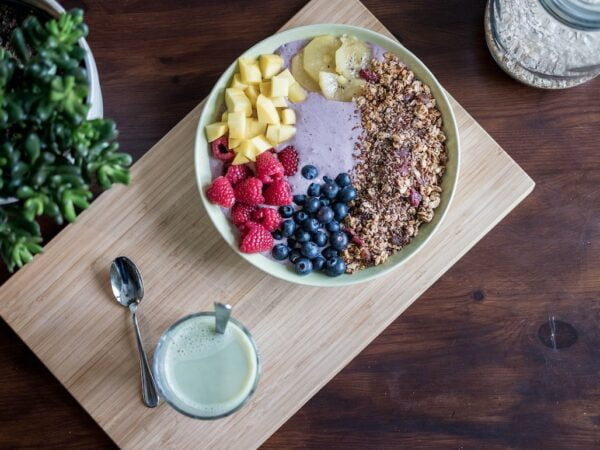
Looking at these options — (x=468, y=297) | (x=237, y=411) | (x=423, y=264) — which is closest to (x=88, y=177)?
(x=237, y=411)

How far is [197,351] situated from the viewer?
4.50 ft

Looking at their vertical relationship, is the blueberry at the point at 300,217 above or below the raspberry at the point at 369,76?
below

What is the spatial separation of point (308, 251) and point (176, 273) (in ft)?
0.89

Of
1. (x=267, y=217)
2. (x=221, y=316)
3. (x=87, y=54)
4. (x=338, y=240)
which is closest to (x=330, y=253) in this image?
(x=338, y=240)

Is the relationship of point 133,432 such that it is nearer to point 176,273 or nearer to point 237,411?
point 237,411

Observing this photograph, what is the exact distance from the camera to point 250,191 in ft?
4.34

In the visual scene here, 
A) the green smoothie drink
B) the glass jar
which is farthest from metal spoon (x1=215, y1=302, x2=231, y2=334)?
the glass jar

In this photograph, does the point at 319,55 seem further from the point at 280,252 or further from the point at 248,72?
the point at 280,252

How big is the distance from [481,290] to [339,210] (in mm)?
385

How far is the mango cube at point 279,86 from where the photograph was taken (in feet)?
4.45

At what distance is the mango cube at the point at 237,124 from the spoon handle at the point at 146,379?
0.40m

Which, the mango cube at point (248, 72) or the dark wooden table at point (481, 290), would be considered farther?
the dark wooden table at point (481, 290)

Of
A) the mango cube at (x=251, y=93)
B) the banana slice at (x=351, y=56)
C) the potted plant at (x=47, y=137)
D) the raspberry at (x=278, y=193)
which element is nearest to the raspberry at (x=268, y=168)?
the raspberry at (x=278, y=193)

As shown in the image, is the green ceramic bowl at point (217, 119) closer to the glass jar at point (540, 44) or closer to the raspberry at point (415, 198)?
the raspberry at point (415, 198)
